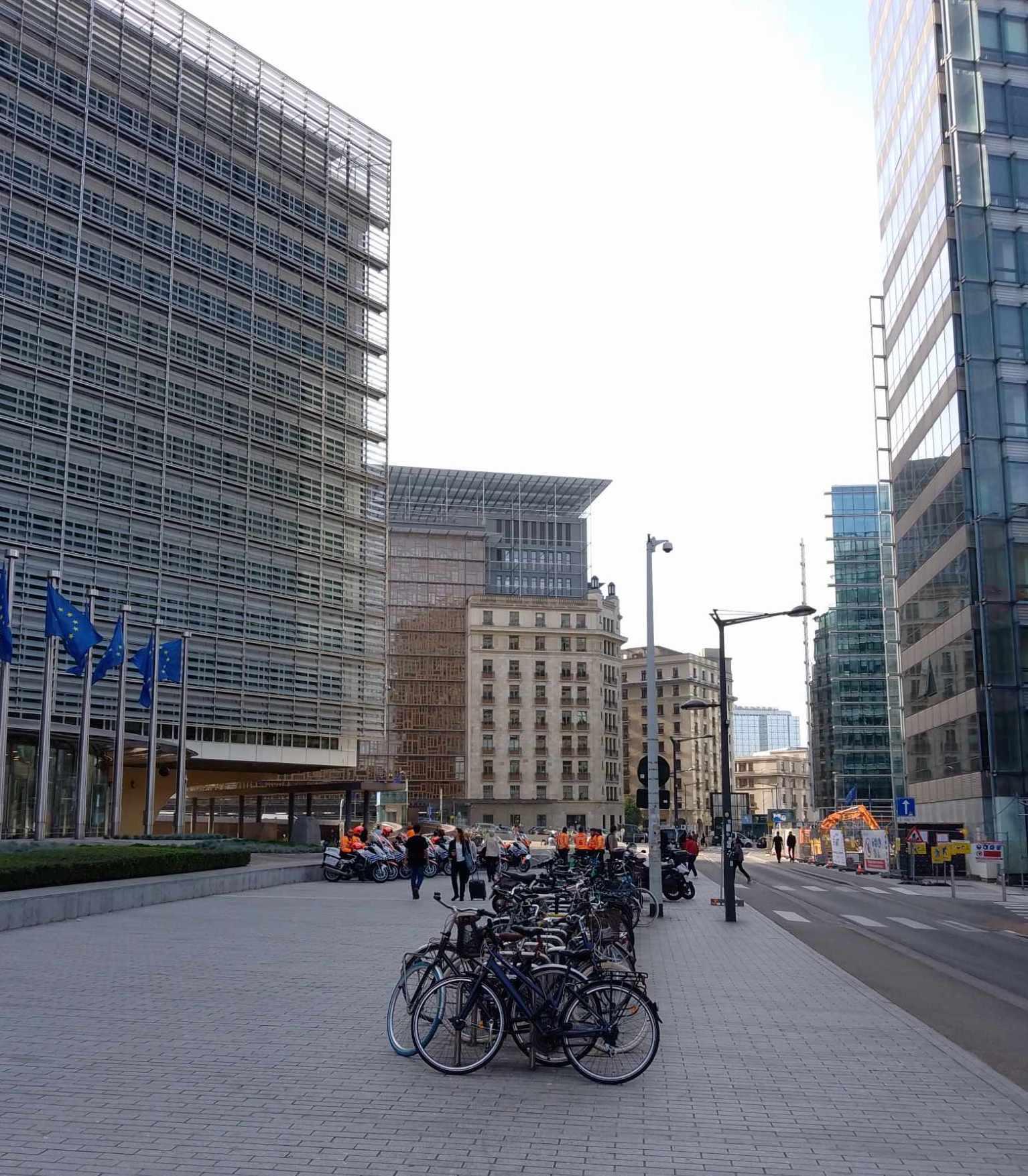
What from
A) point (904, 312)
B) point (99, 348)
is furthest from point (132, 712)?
point (904, 312)

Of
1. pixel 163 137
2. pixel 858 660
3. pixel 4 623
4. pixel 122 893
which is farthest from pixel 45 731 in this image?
pixel 858 660

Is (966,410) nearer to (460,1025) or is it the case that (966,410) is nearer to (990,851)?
(990,851)

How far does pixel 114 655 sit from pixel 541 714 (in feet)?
310

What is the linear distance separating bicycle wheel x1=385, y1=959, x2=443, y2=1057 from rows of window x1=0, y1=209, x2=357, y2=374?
4449 centimetres

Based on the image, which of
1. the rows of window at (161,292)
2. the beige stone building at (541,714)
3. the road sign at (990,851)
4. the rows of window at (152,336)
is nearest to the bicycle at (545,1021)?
the road sign at (990,851)

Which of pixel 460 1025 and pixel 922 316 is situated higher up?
pixel 922 316

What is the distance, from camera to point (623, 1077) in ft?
28.7

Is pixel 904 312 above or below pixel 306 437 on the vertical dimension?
above

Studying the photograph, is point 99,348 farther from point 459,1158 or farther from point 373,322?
point 459,1158

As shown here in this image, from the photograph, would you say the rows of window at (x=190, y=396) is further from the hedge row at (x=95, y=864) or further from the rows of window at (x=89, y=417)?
the hedge row at (x=95, y=864)

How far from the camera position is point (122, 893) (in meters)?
23.0

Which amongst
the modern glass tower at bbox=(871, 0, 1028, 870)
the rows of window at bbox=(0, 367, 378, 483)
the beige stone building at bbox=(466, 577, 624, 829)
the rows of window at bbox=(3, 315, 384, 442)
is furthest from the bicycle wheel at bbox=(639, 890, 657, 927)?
the beige stone building at bbox=(466, 577, 624, 829)

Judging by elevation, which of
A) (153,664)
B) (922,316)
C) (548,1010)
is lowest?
(548,1010)

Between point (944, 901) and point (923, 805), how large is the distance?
24601 millimetres
